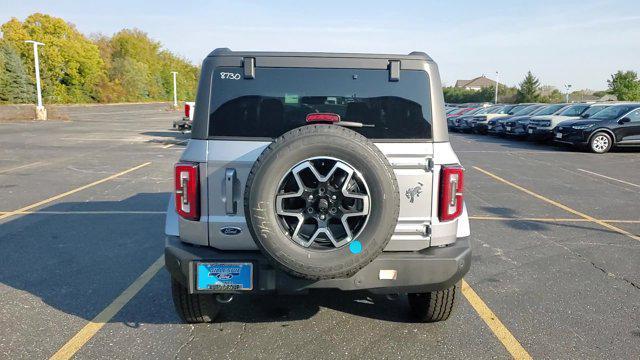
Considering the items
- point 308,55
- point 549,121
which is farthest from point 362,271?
point 549,121

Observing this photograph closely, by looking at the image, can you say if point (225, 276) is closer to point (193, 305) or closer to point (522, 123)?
point (193, 305)

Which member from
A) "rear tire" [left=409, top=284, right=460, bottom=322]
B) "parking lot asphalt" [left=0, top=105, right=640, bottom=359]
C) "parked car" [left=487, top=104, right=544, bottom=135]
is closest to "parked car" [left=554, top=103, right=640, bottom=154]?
"parked car" [left=487, top=104, right=544, bottom=135]

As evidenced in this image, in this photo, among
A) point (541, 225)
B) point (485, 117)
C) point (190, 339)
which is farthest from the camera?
point (485, 117)

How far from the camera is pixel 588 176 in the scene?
35.0ft

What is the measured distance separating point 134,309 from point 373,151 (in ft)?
7.86

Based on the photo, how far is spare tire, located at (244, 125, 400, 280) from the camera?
2.62 metres

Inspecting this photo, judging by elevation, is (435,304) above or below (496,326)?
above

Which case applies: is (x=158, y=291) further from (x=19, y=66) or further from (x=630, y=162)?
(x=19, y=66)

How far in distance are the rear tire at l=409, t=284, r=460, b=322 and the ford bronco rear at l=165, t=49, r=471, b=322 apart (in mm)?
437

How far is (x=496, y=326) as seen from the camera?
352cm

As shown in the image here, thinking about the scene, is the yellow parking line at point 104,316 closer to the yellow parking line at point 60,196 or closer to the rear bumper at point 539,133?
the yellow parking line at point 60,196

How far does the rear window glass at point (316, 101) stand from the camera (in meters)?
2.97

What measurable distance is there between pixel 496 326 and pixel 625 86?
43.8 meters

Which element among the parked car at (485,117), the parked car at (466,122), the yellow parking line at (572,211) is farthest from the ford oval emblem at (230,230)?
the parked car at (466,122)
